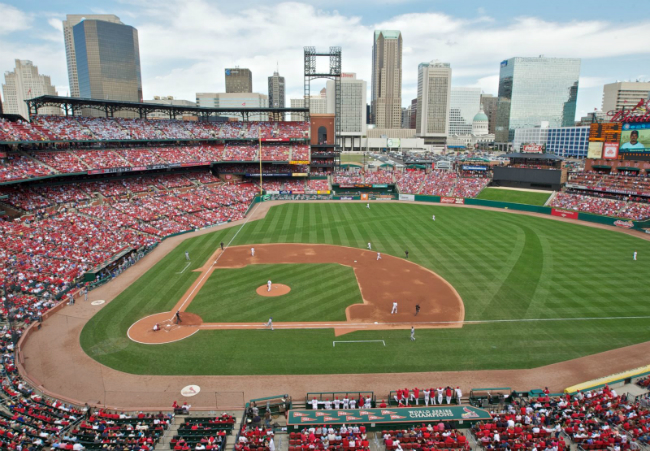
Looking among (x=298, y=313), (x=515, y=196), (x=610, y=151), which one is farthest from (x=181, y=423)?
(x=610, y=151)

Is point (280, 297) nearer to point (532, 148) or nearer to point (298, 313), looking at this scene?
point (298, 313)

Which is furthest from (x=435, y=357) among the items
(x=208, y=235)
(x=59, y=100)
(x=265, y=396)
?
(x=59, y=100)

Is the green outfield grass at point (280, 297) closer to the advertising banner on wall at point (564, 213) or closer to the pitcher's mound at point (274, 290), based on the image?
the pitcher's mound at point (274, 290)

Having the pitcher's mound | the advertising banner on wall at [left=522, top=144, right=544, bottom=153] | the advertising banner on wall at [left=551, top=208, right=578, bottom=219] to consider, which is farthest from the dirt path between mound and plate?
the advertising banner on wall at [left=522, top=144, right=544, bottom=153]

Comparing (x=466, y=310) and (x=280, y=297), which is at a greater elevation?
(x=280, y=297)

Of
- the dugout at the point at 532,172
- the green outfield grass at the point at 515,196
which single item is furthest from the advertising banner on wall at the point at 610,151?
the green outfield grass at the point at 515,196

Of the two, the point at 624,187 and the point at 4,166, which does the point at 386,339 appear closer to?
the point at 4,166
